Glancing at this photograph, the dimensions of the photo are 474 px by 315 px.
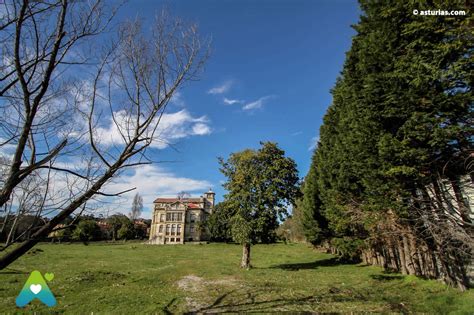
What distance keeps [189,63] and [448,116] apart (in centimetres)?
1013

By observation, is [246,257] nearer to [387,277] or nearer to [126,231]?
[387,277]

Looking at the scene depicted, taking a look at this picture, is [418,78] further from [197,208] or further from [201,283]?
[197,208]

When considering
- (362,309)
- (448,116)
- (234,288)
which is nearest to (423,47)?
(448,116)

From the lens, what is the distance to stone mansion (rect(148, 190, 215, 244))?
6638 cm

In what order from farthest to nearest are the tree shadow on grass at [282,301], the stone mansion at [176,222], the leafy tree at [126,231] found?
the stone mansion at [176,222]
the leafy tree at [126,231]
the tree shadow on grass at [282,301]

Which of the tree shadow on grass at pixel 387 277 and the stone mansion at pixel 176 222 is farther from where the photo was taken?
the stone mansion at pixel 176 222

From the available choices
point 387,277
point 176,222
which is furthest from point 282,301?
point 176,222

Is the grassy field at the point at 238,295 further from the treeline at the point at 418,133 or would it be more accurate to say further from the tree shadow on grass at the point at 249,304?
the treeline at the point at 418,133

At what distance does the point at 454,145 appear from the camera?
9.55 metres

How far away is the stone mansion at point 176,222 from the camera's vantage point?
6638cm

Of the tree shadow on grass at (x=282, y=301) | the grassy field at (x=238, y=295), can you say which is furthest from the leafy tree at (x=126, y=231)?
the tree shadow on grass at (x=282, y=301)

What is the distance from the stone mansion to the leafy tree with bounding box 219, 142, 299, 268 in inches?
1774

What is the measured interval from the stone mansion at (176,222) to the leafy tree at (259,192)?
4505 cm

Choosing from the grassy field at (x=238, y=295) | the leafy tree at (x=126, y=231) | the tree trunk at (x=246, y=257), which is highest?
the leafy tree at (x=126, y=231)
